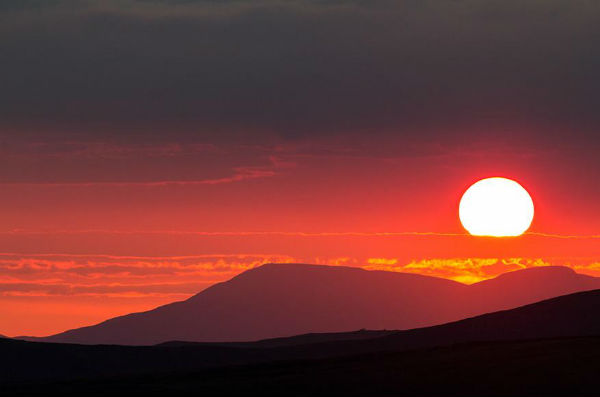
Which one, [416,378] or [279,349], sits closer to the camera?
[416,378]

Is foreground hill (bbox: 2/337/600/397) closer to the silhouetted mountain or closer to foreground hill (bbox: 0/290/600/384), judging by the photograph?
the silhouetted mountain

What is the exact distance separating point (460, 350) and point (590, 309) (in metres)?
58.6

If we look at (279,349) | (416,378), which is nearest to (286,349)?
(279,349)

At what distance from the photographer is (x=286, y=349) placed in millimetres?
170625

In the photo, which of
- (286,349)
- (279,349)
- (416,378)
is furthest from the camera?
(279,349)

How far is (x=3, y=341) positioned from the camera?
17538 centimetres

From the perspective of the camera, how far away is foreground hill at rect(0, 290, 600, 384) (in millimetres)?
152875

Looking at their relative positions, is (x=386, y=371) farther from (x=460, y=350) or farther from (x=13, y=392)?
(x=13, y=392)

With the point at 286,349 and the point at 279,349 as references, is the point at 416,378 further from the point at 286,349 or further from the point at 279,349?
the point at 279,349

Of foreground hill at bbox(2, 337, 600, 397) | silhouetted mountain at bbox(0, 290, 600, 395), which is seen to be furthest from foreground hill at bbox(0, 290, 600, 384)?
foreground hill at bbox(2, 337, 600, 397)

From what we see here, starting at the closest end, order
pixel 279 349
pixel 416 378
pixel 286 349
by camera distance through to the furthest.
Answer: pixel 416 378 → pixel 286 349 → pixel 279 349

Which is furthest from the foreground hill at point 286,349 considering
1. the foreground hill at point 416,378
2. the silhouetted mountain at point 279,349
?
the foreground hill at point 416,378

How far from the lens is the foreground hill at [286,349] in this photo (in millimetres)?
152875

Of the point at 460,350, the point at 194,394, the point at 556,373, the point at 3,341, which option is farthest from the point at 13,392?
the point at 3,341
